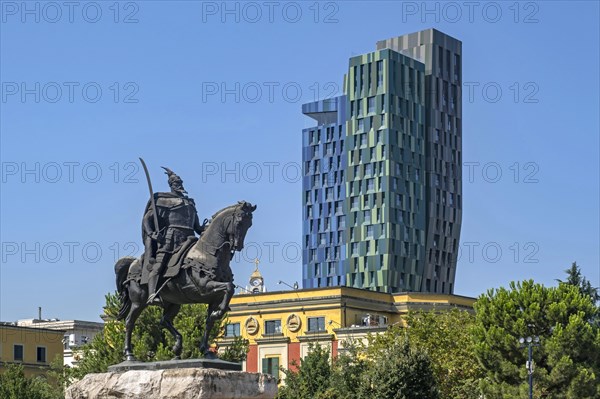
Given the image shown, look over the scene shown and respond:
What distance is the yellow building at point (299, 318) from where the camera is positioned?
91.6 meters

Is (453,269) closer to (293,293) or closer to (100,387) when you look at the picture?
(293,293)

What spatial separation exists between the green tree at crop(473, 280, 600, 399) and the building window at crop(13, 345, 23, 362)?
53.3 meters

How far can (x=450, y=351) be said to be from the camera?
202 feet

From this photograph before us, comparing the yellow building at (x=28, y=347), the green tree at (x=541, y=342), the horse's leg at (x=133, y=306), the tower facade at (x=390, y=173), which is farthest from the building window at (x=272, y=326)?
the horse's leg at (x=133, y=306)

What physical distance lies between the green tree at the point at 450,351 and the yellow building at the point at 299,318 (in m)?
24.9

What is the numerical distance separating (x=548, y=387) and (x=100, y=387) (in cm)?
3267

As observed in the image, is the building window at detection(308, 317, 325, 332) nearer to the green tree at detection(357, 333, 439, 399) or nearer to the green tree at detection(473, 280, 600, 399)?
the green tree at detection(473, 280, 600, 399)

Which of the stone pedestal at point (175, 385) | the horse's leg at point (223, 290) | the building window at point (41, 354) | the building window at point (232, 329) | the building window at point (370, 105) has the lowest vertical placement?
the stone pedestal at point (175, 385)

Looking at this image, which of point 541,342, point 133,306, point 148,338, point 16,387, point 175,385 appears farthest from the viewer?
point 148,338

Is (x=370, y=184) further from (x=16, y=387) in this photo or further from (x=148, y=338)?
(x=16, y=387)

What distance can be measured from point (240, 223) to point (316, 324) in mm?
68077

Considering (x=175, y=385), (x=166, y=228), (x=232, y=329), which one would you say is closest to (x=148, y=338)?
(x=232, y=329)

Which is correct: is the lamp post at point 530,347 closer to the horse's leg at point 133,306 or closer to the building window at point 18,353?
the horse's leg at point 133,306

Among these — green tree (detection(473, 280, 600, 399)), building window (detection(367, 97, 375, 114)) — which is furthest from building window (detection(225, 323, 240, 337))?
building window (detection(367, 97, 375, 114))
